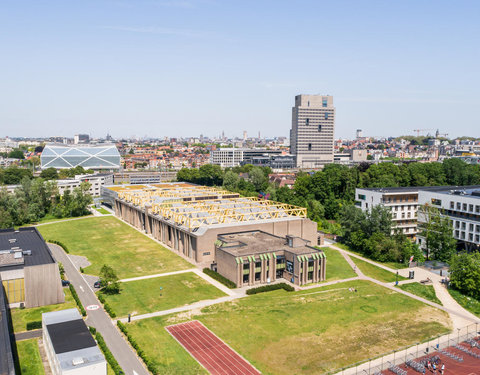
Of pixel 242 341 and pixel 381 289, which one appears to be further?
pixel 381 289

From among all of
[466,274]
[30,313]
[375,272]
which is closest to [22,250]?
[30,313]

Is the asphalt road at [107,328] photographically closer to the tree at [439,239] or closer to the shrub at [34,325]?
the shrub at [34,325]

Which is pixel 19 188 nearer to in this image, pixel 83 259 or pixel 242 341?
pixel 83 259

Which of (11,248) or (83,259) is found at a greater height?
(11,248)

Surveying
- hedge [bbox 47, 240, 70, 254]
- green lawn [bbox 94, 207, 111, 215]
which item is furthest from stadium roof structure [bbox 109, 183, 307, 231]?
hedge [bbox 47, 240, 70, 254]

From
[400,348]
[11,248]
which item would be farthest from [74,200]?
[400,348]

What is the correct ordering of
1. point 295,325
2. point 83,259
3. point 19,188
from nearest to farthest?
point 295,325, point 83,259, point 19,188
